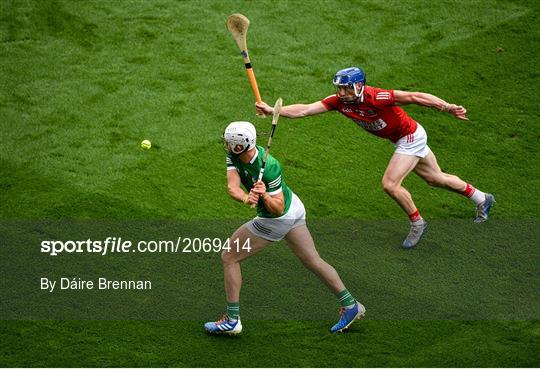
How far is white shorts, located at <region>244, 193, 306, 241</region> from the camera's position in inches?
329

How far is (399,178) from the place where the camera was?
33.1 feet

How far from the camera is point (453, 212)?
10.9m

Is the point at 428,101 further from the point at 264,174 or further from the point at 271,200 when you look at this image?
the point at 271,200

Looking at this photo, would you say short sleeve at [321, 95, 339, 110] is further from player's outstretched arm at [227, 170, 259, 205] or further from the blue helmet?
player's outstretched arm at [227, 170, 259, 205]

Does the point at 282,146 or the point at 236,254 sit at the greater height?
the point at 236,254

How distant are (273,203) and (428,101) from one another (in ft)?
8.29

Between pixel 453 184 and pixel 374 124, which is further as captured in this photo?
pixel 453 184

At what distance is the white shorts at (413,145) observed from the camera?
10.2 m

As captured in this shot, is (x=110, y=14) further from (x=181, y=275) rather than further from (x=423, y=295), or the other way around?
(x=423, y=295)

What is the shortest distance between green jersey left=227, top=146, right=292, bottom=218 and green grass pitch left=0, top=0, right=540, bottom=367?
3.95 feet

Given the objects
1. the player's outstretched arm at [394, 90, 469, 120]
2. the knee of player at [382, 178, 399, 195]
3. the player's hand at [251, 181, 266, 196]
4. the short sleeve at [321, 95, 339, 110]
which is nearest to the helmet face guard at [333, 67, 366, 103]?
the short sleeve at [321, 95, 339, 110]

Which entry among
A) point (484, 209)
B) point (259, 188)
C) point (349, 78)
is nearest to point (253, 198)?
point (259, 188)

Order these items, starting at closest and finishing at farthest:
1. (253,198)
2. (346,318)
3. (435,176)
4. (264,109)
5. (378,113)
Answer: (253,198) → (346,318) → (264,109) → (378,113) → (435,176)

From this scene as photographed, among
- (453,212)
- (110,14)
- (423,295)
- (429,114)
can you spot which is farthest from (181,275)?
(110,14)
